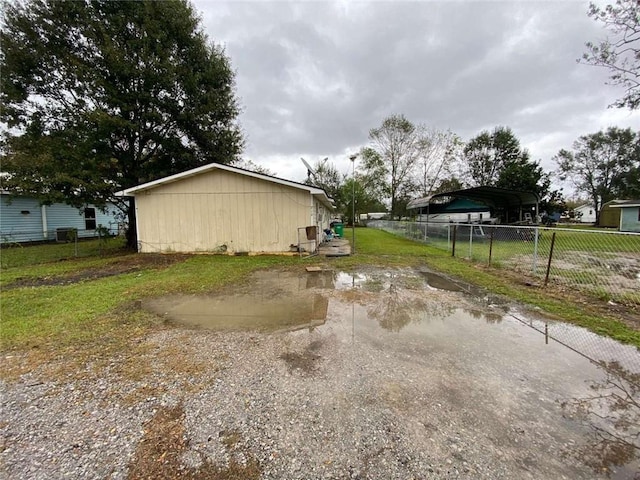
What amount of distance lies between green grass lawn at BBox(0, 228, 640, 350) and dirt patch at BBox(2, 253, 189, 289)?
5.2 inches

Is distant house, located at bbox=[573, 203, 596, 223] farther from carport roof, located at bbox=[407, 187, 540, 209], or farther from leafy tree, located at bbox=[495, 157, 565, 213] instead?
carport roof, located at bbox=[407, 187, 540, 209]

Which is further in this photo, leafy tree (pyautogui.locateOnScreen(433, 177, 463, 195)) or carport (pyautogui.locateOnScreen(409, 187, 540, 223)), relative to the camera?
leafy tree (pyautogui.locateOnScreen(433, 177, 463, 195))

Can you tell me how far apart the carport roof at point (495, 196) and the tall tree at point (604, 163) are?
104 ft

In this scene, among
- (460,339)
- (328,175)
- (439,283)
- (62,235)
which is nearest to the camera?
(460,339)

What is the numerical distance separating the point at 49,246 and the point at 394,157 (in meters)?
30.4

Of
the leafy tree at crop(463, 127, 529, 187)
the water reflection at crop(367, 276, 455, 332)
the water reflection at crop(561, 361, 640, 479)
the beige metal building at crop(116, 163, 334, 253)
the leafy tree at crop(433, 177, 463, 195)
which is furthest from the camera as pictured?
the leafy tree at crop(433, 177, 463, 195)

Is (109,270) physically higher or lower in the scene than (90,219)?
lower

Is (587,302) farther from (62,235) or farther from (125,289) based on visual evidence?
(62,235)

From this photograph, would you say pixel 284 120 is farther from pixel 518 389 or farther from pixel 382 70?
pixel 518 389

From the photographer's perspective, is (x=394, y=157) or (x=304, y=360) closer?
(x=304, y=360)

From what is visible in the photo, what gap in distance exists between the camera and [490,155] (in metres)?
33.1

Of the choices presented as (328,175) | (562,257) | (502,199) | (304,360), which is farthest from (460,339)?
(328,175)

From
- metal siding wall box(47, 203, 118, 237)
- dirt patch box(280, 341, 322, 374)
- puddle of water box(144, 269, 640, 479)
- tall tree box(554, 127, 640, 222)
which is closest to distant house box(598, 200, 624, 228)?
tall tree box(554, 127, 640, 222)

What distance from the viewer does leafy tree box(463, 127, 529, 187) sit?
31797 millimetres
